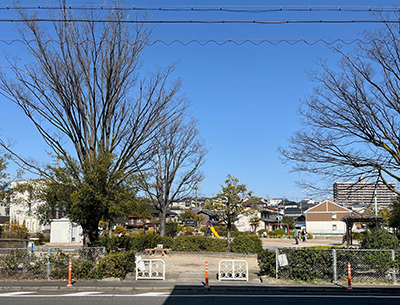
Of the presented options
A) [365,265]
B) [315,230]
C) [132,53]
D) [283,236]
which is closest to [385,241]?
[365,265]

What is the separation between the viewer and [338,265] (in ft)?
44.3

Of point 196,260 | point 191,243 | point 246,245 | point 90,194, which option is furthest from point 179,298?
point 191,243

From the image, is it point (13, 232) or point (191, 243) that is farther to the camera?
point (13, 232)

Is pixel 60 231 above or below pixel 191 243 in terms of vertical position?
below

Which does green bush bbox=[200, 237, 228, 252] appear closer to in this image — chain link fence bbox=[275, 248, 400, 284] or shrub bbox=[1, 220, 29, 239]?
chain link fence bbox=[275, 248, 400, 284]

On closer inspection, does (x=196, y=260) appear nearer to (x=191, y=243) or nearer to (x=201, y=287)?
(x=191, y=243)

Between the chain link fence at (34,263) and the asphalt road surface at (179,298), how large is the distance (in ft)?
5.92

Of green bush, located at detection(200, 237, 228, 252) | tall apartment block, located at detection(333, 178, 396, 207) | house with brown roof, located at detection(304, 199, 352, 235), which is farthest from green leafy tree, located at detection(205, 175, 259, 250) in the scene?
house with brown roof, located at detection(304, 199, 352, 235)

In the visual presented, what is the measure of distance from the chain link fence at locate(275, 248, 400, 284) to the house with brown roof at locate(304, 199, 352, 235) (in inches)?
2129

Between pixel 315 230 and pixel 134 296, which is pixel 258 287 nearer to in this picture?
pixel 134 296

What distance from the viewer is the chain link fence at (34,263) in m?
13.5

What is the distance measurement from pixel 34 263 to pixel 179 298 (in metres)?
6.30

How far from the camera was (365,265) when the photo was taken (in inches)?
527

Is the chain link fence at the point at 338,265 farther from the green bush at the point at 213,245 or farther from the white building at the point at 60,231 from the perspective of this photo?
the white building at the point at 60,231
